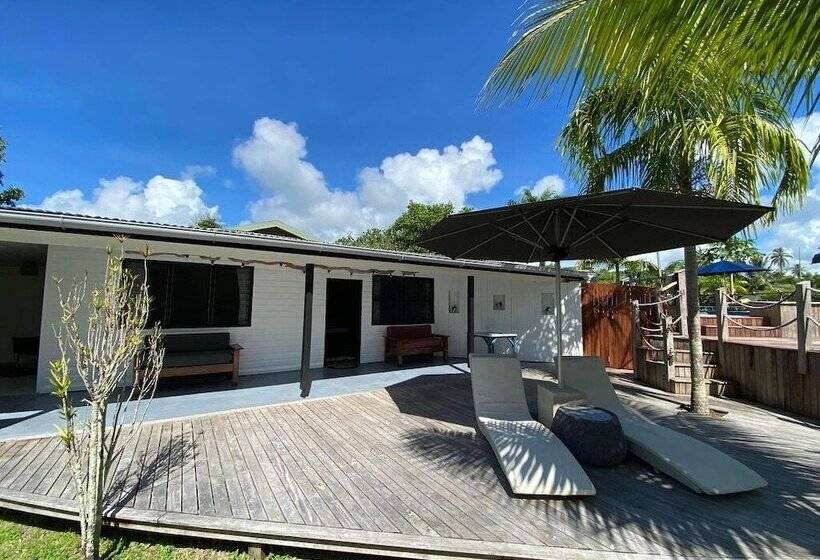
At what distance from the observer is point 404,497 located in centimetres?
309

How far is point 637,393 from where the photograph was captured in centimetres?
680

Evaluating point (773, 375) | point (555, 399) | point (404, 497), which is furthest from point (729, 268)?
point (404, 497)

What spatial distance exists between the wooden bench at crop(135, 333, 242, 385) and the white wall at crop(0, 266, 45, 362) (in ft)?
13.5

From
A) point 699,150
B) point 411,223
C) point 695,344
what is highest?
point 411,223

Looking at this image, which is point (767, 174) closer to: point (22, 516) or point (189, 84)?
point (22, 516)

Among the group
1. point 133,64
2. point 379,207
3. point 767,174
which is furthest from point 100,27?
point 379,207

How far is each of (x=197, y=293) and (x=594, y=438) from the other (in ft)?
23.8

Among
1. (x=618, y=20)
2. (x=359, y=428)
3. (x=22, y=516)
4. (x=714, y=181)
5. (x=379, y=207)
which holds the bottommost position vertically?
(x=22, y=516)

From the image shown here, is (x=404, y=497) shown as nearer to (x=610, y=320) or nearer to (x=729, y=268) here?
(x=610, y=320)

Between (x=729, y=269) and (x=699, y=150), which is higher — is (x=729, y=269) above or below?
below

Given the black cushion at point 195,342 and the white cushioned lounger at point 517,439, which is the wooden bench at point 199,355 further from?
the white cushioned lounger at point 517,439

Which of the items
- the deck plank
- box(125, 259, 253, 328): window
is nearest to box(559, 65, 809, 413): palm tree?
the deck plank

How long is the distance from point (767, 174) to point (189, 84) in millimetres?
14025

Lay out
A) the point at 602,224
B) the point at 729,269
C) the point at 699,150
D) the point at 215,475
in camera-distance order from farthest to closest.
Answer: the point at 729,269 < the point at 699,150 < the point at 602,224 < the point at 215,475
